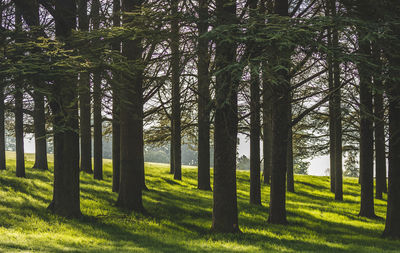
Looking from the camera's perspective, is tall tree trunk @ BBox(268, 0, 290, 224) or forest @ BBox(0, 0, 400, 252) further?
tall tree trunk @ BBox(268, 0, 290, 224)

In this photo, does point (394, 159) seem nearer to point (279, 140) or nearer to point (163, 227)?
point (279, 140)

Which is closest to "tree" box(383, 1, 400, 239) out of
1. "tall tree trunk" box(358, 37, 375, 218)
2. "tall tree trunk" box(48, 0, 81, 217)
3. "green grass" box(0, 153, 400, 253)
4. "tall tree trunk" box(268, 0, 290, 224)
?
"green grass" box(0, 153, 400, 253)

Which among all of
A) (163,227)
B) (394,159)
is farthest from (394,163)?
(163,227)

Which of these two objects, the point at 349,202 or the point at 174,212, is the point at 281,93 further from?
the point at 349,202

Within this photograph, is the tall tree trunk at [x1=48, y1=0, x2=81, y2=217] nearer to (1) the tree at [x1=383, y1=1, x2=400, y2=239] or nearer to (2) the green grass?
(2) the green grass

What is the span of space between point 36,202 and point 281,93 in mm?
8487

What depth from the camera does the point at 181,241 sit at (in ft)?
34.2

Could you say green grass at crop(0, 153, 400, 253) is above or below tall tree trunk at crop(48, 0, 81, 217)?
below

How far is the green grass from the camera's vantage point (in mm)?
9656

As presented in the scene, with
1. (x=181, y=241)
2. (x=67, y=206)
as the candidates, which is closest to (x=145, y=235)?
(x=181, y=241)

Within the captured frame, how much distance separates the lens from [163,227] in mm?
12602

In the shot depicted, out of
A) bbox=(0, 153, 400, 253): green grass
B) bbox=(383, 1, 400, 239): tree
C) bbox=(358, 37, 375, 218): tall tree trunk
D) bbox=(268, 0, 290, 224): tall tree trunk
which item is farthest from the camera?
bbox=(358, 37, 375, 218): tall tree trunk

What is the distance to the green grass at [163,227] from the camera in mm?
9656

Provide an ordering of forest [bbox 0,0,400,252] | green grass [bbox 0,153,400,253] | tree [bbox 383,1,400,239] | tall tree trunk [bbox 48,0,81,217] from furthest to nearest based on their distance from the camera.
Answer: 1. tall tree trunk [bbox 48,0,81,217]
2. tree [bbox 383,1,400,239]
3. green grass [bbox 0,153,400,253]
4. forest [bbox 0,0,400,252]
